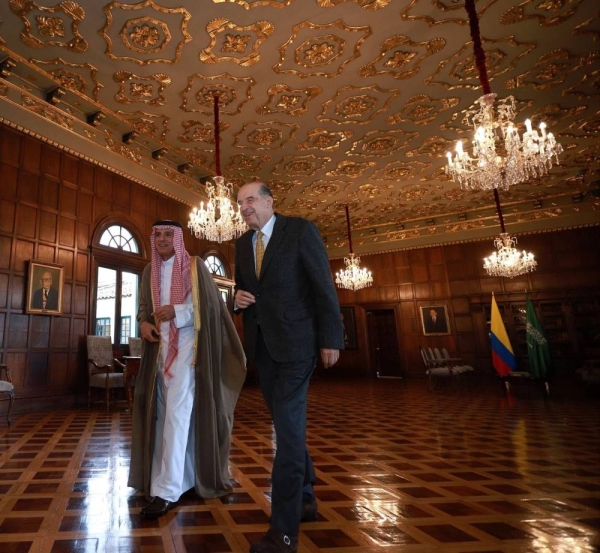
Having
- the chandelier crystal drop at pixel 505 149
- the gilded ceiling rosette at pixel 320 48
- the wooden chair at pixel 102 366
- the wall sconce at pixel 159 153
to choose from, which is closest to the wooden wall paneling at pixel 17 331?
the wooden chair at pixel 102 366

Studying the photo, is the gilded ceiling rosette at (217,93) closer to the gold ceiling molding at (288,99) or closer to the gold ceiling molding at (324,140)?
the gold ceiling molding at (288,99)

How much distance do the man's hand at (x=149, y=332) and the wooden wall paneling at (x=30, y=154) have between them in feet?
18.0

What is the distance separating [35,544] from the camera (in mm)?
1597

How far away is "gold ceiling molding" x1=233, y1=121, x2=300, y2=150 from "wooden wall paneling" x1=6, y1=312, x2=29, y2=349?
482cm

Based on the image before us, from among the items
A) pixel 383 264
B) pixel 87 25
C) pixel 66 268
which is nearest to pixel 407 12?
pixel 87 25

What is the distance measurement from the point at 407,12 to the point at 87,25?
13.5 feet

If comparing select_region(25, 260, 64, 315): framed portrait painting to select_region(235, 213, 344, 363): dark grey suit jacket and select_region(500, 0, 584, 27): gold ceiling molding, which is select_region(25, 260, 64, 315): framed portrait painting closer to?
select_region(235, 213, 344, 363): dark grey suit jacket

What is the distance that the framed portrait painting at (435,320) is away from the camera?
12.5m

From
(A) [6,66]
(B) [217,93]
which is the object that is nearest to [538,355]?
(B) [217,93]

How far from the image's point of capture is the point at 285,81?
6.17 m

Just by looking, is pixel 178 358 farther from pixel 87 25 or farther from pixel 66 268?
pixel 66 268

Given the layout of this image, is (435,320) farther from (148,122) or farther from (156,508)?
(156,508)

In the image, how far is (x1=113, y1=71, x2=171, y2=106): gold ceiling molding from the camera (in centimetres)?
590

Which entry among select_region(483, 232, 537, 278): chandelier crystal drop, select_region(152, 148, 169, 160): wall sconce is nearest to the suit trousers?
select_region(152, 148, 169, 160): wall sconce
